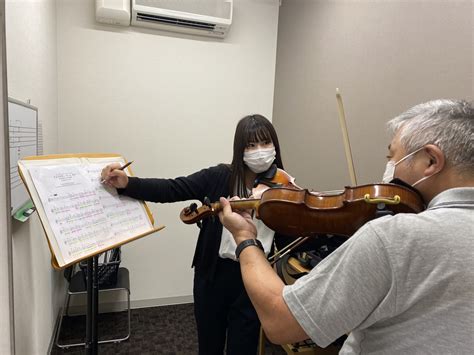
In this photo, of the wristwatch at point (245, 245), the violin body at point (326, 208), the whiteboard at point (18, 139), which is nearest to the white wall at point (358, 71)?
the violin body at point (326, 208)

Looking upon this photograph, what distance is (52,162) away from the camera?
1138 mm

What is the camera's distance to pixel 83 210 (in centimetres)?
115

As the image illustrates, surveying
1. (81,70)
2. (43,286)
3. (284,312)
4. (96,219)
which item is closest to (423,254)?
(284,312)

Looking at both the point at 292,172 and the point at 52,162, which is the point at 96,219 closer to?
the point at 52,162

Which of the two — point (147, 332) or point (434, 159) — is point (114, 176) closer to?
point (434, 159)

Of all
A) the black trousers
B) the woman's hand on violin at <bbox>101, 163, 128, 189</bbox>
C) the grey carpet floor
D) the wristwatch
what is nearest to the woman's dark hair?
the black trousers

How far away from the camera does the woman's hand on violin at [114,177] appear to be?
126 cm

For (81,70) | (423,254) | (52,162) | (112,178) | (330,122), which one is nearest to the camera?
(423,254)

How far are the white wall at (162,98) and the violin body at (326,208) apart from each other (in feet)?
5.25

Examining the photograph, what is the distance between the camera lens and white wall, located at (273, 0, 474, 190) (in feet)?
4.50

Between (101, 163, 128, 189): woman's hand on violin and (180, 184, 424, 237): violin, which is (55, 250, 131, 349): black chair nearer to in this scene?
(101, 163, 128, 189): woman's hand on violin

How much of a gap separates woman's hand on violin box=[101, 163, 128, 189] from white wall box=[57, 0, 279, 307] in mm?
1144

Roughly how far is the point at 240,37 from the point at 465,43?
1677 millimetres

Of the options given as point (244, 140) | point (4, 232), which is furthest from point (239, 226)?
point (4, 232)
